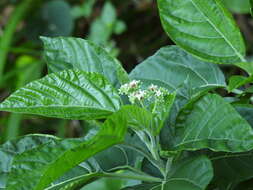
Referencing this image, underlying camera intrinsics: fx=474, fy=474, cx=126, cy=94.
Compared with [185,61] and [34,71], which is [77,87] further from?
[34,71]

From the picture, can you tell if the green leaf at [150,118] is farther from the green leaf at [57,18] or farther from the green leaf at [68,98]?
the green leaf at [57,18]

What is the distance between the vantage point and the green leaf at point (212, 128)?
1.65 ft

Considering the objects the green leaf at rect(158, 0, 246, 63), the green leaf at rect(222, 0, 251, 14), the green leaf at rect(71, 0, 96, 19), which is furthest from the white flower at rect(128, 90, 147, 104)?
the green leaf at rect(71, 0, 96, 19)

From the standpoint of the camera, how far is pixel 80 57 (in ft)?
2.08

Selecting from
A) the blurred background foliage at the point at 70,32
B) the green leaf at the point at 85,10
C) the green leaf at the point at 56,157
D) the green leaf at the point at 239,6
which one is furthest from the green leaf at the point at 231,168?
the green leaf at the point at 85,10

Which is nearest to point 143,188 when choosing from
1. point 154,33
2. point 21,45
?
point 154,33

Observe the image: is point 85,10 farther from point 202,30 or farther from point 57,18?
point 202,30

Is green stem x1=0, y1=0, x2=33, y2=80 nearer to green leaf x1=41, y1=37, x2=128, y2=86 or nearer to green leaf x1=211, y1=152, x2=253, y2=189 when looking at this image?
green leaf x1=41, y1=37, x2=128, y2=86

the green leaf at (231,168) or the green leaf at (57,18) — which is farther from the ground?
the green leaf at (231,168)

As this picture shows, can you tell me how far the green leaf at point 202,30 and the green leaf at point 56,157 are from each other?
0.62 ft

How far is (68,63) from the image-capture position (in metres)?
0.63

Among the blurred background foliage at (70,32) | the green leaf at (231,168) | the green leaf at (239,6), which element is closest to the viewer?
the green leaf at (231,168)

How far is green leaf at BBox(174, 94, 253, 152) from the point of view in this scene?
50 centimetres

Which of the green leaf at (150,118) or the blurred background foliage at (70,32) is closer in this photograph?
the green leaf at (150,118)
